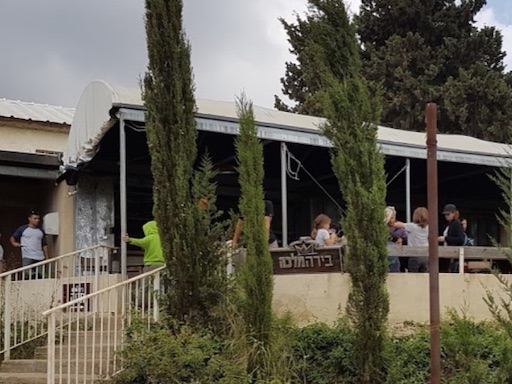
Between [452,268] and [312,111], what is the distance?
16.1 meters

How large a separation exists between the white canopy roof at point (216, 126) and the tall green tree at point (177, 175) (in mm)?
1567

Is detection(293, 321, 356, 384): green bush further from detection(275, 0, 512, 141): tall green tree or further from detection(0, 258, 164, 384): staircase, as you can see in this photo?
detection(275, 0, 512, 141): tall green tree

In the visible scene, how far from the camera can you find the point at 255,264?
25.2 feet

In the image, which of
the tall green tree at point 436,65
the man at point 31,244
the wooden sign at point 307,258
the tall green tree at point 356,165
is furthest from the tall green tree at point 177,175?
the tall green tree at point 436,65

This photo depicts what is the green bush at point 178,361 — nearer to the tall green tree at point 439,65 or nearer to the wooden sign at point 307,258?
the wooden sign at point 307,258

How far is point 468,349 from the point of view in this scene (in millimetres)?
6551

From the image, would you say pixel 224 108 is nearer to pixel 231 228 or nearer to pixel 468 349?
pixel 231 228

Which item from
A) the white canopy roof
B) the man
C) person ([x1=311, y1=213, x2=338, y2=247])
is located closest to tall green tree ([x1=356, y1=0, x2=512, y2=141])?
the white canopy roof

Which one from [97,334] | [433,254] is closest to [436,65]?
[97,334]

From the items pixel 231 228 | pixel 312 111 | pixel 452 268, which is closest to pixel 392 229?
pixel 452 268

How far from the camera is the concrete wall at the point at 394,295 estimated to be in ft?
29.0

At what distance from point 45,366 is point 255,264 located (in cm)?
301

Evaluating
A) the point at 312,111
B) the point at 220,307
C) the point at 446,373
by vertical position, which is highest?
the point at 312,111

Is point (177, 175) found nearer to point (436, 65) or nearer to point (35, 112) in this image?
point (35, 112)
